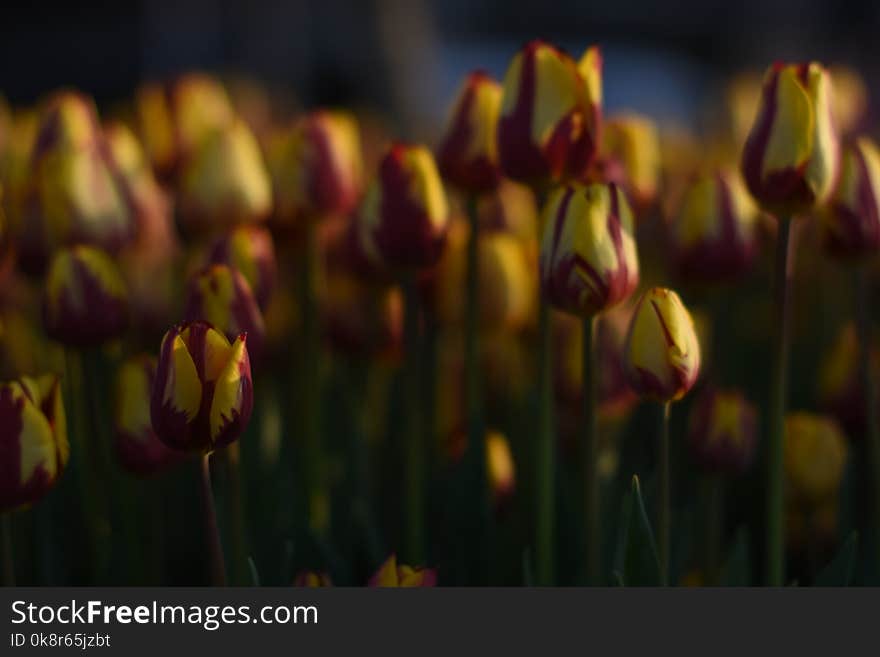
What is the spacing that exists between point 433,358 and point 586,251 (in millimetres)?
480

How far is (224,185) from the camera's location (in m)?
1.50

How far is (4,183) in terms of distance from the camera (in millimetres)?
1711

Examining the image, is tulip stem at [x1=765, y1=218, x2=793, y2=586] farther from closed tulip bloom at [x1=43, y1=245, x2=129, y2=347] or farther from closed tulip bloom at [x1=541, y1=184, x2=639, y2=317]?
closed tulip bloom at [x1=43, y1=245, x2=129, y2=347]

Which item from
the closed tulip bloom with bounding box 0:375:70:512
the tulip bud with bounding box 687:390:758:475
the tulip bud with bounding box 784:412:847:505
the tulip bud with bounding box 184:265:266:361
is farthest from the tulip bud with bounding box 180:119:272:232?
the tulip bud with bounding box 784:412:847:505

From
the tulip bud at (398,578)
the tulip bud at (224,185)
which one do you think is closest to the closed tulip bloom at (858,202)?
the tulip bud at (398,578)

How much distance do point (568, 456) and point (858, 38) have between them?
1571cm

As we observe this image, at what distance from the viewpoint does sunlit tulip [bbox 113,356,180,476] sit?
1.21 meters

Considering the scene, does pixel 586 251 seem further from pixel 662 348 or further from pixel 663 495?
pixel 663 495

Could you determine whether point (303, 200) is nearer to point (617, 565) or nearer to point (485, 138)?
point (485, 138)

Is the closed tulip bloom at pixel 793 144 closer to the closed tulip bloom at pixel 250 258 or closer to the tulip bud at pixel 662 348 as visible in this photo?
the tulip bud at pixel 662 348

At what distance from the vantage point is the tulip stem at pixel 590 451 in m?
1.14

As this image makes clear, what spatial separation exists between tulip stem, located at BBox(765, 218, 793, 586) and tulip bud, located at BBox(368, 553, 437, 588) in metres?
0.36

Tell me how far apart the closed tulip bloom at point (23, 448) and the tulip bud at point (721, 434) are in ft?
2.27

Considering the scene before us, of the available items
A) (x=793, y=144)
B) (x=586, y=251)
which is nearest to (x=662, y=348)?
(x=586, y=251)
